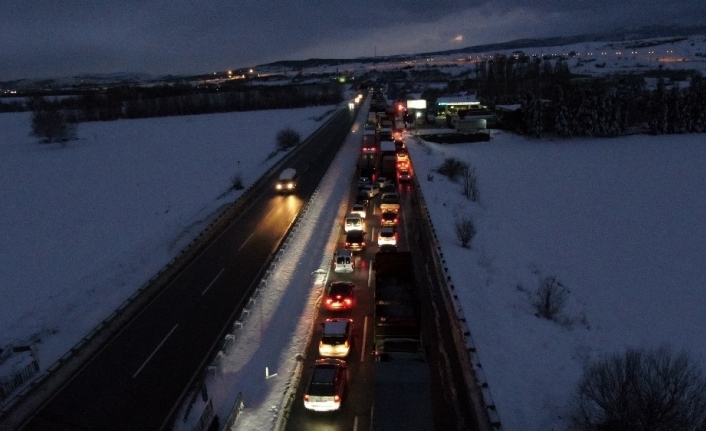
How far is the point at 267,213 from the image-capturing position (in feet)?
114

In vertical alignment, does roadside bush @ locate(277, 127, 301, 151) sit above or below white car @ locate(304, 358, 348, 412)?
above

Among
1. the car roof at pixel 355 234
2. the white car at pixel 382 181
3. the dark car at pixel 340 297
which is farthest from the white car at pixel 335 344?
the white car at pixel 382 181

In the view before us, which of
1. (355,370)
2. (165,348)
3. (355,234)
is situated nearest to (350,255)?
(355,234)

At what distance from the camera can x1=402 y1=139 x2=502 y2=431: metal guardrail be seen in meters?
13.4

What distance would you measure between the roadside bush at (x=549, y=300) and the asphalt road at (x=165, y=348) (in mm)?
13044

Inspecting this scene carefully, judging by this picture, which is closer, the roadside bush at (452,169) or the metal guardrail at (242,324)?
the metal guardrail at (242,324)

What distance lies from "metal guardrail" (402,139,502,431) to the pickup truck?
531 centimetres

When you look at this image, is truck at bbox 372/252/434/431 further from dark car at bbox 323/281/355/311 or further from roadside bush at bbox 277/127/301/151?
roadside bush at bbox 277/127/301/151

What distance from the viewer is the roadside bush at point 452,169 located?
4794 cm

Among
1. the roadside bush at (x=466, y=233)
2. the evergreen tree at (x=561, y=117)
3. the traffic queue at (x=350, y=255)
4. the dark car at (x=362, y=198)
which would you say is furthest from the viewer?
the evergreen tree at (x=561, y=117)

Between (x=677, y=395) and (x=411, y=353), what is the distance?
23.2ft

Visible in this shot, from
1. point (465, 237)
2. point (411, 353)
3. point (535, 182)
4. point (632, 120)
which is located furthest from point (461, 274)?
point (632, 120)

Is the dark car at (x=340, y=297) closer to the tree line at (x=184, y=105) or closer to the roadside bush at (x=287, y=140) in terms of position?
the roadside bush at (x=287, y=140)

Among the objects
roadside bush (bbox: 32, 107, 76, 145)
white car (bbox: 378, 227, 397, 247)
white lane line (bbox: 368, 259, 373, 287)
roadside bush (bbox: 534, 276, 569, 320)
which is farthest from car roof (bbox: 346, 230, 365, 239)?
roadside bush (bbox: 32, 107, 76, 145)
